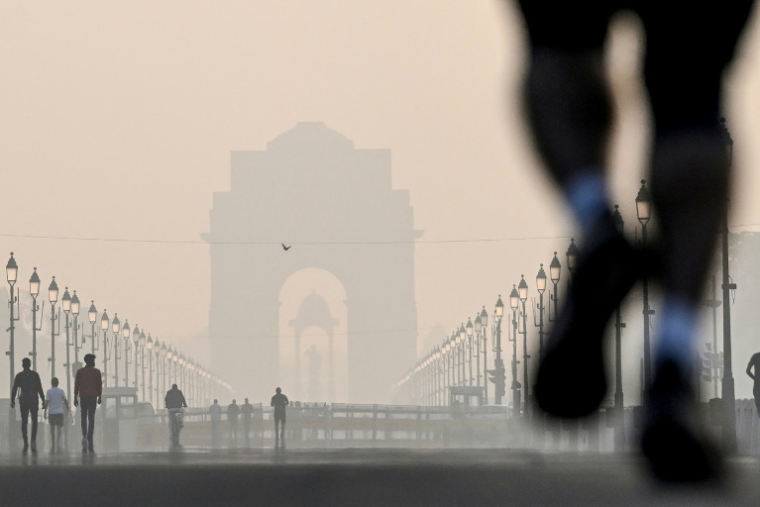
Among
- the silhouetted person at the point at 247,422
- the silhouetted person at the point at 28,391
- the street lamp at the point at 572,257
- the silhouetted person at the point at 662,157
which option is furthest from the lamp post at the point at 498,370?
the silhouetted person at the point at 662,157

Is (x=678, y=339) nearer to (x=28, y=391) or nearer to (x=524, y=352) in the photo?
(x=28, y=391)

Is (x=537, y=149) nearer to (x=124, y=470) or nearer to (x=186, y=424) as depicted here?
(x=124, y=470)

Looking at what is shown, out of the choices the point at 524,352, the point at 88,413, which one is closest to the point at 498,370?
the point at 524,352

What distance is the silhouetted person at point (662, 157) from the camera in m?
4.82

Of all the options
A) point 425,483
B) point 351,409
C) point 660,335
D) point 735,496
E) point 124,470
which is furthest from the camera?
point 351,409

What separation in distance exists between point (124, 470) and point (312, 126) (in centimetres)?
13297

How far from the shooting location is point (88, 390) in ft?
89.8

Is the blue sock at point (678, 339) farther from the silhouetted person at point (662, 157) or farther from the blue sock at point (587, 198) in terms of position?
the blue sock at point (587, 198)

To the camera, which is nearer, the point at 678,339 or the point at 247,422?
the point at 678,339

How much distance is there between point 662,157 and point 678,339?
448 millimetres

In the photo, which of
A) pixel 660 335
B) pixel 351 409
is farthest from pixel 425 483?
pixel 351 409

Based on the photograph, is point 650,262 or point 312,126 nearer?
point 650,262

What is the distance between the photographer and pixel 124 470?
11086mm

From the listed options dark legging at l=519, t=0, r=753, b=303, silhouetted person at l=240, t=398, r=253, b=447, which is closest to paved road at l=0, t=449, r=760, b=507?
dark legging at l=519, t=0, r=753, b=303
